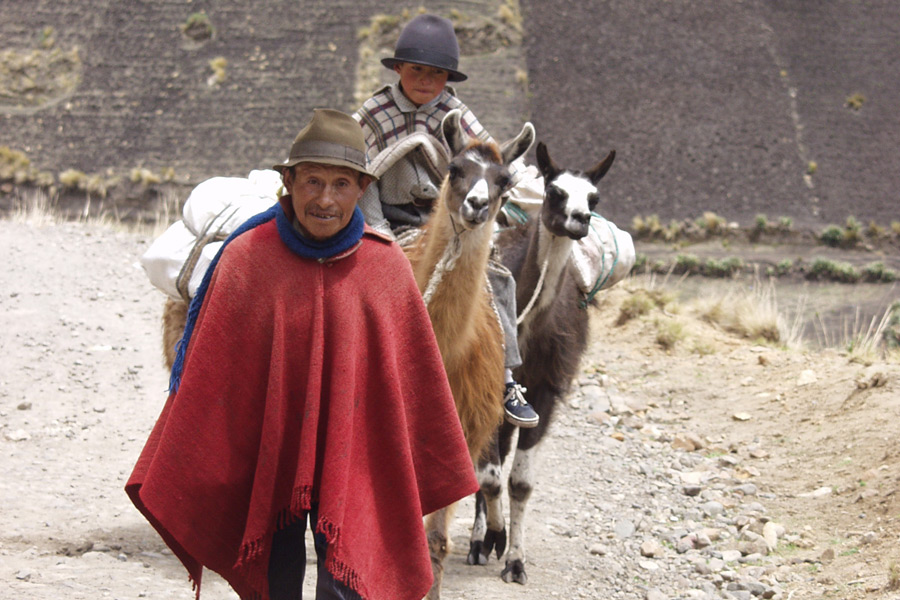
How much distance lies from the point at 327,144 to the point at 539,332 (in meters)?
3.32

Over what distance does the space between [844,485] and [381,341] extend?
5094 mm

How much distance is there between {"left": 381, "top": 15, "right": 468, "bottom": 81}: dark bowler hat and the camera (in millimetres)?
5676

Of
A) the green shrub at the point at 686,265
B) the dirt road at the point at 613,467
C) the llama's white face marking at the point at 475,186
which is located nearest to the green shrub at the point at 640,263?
the green shrub at the point at 686,265

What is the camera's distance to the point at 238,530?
3.52 meters

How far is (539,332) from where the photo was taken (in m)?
6.50

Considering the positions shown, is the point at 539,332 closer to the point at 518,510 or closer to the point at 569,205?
the point at 569,205

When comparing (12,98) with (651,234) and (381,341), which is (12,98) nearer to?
(651,234)

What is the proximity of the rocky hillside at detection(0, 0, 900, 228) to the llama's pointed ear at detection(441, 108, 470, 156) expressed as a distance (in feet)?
76.2

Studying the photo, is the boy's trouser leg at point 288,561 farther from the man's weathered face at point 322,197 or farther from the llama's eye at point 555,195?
the llama's eye at point 555,195

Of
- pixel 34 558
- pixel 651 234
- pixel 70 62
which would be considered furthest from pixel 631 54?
pixel 34 558

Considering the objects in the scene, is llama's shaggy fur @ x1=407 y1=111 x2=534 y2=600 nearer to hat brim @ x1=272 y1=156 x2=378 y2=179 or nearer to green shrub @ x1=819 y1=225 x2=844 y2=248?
hat brim @ x1=272 y1=156 x2=378 y2=179

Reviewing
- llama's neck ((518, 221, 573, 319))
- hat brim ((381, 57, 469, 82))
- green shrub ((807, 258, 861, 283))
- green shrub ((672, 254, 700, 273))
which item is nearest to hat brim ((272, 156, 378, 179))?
hat brim ((381, 57, 469, 82))

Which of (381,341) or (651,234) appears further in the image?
(651,234)

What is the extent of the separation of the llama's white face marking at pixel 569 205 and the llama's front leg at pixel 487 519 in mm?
1510
